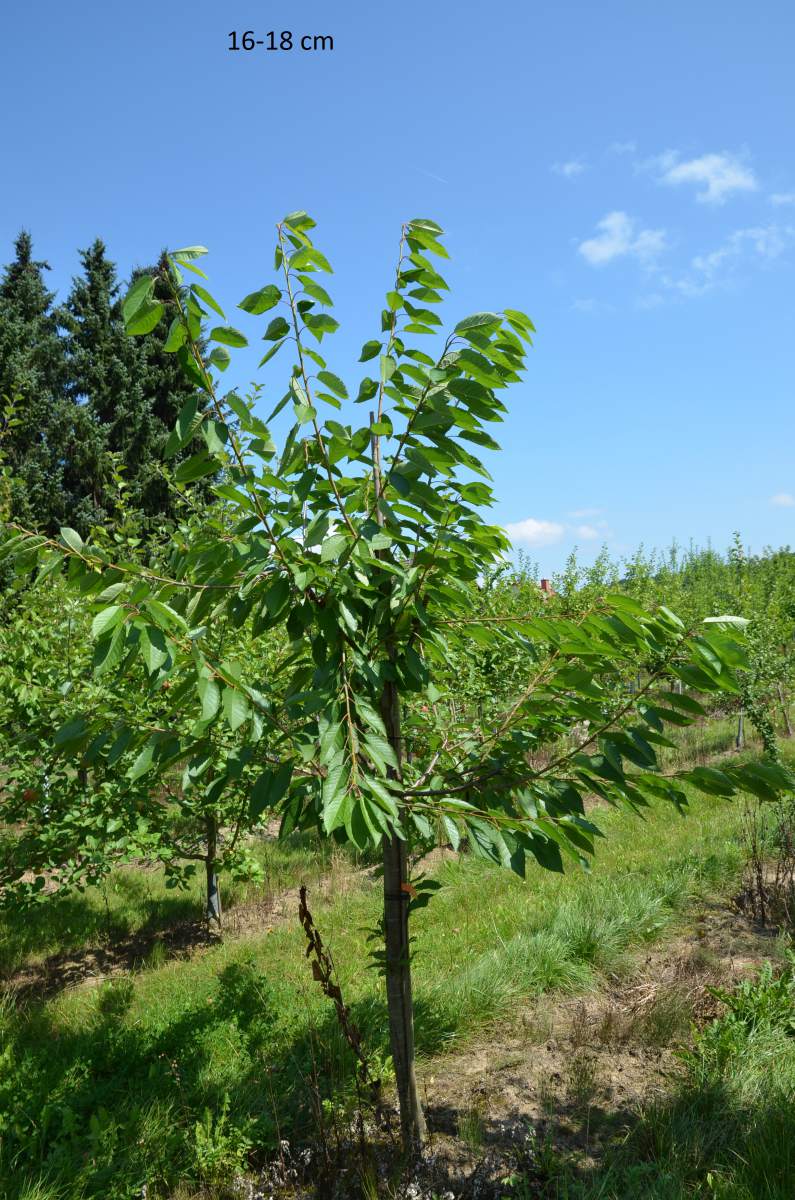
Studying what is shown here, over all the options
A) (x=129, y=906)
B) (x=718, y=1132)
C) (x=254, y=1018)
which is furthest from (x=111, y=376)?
(x=718, y=1132)

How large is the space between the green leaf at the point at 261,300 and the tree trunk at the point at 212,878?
5.21 metres

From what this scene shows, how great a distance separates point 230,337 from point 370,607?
0.93 meters

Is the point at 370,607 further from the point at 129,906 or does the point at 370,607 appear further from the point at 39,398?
the point at 39,398

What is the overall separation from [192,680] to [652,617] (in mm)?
1313

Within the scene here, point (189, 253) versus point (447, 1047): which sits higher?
point (189, 253)

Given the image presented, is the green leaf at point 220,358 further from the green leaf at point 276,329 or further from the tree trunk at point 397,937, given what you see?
the tree trunk at point 397,937

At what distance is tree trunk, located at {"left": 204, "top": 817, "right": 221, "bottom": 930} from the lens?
20.3ft

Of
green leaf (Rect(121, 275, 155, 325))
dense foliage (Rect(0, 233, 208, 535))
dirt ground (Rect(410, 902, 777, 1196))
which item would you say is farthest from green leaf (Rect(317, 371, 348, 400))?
dense foliage (Rect(0, 233, 208, 535))

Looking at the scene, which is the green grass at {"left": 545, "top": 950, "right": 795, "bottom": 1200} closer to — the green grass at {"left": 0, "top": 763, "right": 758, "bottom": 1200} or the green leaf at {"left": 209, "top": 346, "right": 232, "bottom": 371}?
the green grass at {"left": 0, "top": 763, "right": 758, "bottom": 1200}

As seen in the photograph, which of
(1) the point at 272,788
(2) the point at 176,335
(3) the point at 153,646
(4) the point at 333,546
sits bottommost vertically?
(1) the point at 272,788

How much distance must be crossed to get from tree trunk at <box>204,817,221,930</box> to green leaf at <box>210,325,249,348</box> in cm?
523

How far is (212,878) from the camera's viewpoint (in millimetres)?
6406

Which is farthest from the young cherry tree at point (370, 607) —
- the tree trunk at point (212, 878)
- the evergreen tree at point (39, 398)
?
the evergreen tree at point (39, 398)

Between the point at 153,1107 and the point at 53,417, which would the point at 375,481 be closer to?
the point at 153,1107
